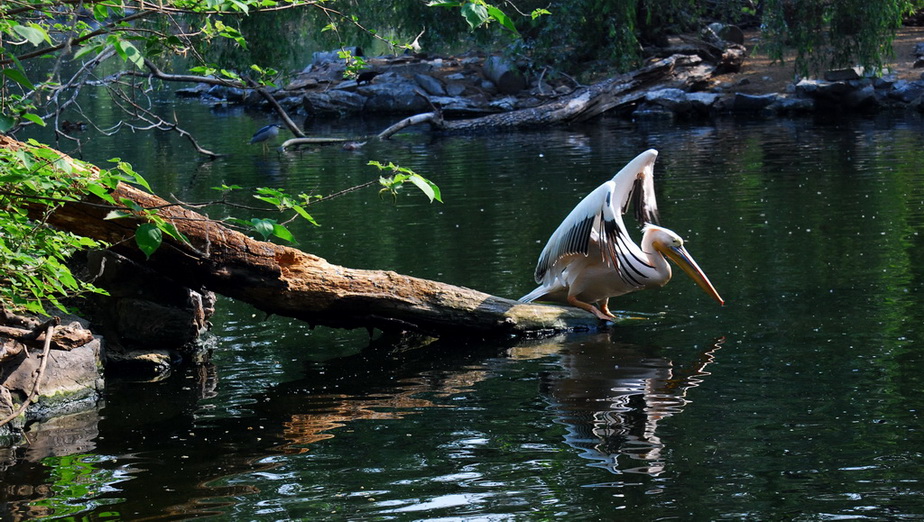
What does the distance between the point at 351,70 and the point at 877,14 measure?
19.4 meters

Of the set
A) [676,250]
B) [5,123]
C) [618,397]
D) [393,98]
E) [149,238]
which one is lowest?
[618,397]

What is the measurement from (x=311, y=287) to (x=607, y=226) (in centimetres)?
220

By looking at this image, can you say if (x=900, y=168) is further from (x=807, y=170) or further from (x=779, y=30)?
(x=779, y=30)

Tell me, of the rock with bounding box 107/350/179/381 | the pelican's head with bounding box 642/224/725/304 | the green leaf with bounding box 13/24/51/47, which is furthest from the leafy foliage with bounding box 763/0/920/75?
the green leaf with bounding box 13/24/51/47

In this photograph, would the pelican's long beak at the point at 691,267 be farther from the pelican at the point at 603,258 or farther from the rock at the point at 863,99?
the rock at the point at 863,99

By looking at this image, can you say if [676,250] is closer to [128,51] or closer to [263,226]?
[263,226]

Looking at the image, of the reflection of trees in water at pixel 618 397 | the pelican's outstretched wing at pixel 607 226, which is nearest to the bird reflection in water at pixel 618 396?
the reflection of trees in water at pixel 618 397

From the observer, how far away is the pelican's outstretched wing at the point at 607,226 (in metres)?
8.02

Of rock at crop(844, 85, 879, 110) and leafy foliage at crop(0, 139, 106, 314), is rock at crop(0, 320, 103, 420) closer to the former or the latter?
leafy foliage at crop(0, 139, 106, 314)

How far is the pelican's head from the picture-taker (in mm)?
8516

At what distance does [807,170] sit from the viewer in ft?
52.7

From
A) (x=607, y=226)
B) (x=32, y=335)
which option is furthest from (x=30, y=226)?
(x=607, y=226)

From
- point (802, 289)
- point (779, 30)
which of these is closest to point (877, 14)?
point (779, 30)

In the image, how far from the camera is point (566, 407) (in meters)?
6.48
